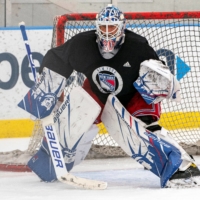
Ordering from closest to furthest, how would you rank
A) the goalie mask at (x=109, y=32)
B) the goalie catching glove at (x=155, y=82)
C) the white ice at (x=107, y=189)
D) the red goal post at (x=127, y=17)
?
1. the white ice at (x=107, y=189)
2. the goalie catching glove at (x=155, y=82)
3. the goalie mask at (x=109, y=32)
4. the red goal post at (x=127, y=17)

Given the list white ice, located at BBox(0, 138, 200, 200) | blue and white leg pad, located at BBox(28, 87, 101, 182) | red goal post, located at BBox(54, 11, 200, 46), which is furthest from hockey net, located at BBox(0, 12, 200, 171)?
blue and white leg pad, located at BBox(28, 87, 101, 182)

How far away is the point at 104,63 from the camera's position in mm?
3064

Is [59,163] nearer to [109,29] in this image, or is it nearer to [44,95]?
[44,95]

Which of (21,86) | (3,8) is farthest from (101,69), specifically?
(3,8)

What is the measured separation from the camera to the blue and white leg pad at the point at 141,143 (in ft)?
9.62

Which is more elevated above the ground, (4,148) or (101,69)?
(101,69)

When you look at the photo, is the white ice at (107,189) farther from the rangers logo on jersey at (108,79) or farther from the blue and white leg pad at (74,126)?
the rangers logo on jersey at (108,79)

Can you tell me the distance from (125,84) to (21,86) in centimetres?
240

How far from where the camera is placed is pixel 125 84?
3.08 meters

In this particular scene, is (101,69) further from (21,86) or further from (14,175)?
(21,86)

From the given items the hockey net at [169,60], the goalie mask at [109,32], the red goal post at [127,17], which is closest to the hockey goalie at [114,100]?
the goalie mask at [109,32]

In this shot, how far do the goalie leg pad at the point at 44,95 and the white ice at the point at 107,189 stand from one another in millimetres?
346

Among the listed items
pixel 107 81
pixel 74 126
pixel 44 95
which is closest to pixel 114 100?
pixel 107 81

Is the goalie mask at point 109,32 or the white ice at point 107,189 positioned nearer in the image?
the white ice at point 107,189
